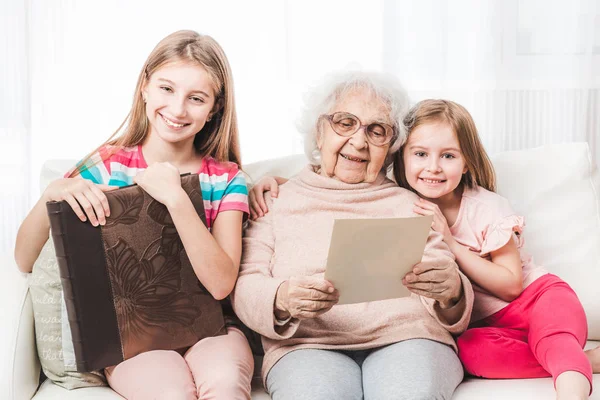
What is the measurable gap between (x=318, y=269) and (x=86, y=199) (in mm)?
566

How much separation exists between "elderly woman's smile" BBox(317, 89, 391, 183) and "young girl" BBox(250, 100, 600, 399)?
102 mm

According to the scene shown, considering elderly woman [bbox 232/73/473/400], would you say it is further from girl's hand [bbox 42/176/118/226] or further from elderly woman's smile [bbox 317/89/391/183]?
girl's hand [bbox 42/176/118/226]

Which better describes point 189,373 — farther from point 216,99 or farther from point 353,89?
point 353,89

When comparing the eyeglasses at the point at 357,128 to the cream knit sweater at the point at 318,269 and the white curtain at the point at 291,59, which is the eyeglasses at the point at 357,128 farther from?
the white curtain at the point at 291,59

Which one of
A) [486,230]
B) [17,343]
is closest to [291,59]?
[486,230]

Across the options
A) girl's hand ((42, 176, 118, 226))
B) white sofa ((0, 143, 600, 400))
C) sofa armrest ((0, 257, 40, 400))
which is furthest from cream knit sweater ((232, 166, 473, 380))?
sofa armrest ((0, 257, 40, 400))

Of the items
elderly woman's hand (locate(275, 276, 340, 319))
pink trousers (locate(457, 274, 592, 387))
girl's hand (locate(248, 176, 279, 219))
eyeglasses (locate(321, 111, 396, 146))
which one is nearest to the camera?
elderly woman's hand (locate(275, 276, 340, 319))

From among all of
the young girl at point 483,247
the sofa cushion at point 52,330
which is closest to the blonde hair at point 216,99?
the young girl at point 483,247

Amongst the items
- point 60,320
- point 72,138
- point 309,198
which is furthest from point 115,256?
point 72,138

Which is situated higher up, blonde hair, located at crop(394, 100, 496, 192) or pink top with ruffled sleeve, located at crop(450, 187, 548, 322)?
blonde hair, located at crop(394, 100, 496, 192)

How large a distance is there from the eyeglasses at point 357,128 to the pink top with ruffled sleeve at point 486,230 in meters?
0.29

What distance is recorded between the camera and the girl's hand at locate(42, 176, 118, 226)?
5.06 feet

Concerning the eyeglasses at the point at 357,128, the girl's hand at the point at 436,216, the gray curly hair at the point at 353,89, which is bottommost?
the girl's hand at the point at 436,216

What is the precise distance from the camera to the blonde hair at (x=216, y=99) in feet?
5.94
